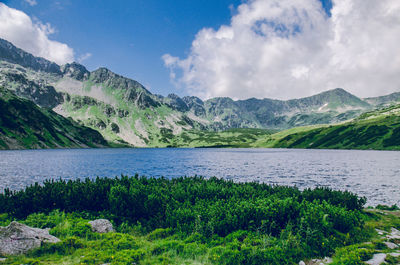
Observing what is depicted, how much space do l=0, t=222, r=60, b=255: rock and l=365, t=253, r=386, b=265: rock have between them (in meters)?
18.1

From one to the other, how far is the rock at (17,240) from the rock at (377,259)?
18149 mm

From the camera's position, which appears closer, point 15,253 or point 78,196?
point 15,253

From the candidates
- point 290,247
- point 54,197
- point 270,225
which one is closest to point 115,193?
point 54,197

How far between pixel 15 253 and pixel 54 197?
11.8 meters

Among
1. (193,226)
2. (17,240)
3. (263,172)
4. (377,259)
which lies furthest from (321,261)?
(263,172)

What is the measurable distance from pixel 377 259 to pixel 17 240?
19762mm

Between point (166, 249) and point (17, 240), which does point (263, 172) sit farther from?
point (17, 240)

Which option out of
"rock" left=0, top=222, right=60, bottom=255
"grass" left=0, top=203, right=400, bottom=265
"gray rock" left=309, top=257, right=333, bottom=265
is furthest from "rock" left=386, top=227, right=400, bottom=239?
"rock" left=0, top=222, right=60, bottom=255

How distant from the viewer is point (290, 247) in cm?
1352

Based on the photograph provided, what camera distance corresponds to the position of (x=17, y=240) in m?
12.1

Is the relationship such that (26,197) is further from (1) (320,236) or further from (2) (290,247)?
(1) (320,236)

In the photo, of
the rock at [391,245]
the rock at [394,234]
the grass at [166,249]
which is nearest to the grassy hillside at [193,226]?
the grass at [166,249]

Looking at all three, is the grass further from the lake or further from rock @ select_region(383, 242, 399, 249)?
the lake

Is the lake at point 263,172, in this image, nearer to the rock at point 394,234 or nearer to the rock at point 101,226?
the rock at point 394,234
